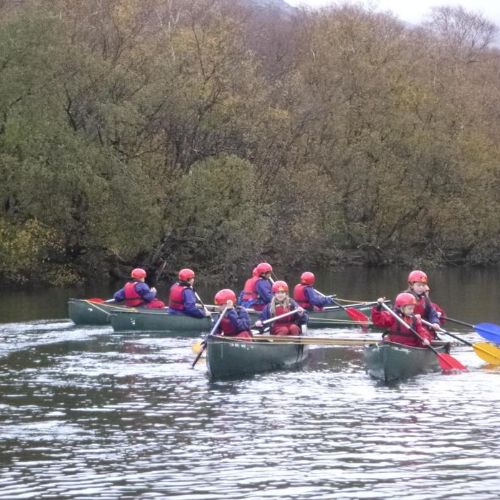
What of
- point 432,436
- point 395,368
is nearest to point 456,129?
point 395,368

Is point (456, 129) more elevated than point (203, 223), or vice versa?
point (456, 129)

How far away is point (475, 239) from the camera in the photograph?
6103 cm

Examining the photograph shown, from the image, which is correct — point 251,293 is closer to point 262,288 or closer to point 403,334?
point 262,288

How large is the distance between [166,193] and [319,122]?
14.1 m

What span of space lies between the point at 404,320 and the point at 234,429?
6.02 meters

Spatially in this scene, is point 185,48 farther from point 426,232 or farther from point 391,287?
point 426,232

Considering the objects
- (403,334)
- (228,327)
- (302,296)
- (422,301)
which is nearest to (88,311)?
(302,296)

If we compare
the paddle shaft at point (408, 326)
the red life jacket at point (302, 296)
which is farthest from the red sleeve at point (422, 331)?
the red life jacket at point (302, 296)

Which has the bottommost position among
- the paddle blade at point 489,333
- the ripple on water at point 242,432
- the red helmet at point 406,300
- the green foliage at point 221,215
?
the ripple on water at point 242,432

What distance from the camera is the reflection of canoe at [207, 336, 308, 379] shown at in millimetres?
20094

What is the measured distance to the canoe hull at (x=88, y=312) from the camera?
29219mm

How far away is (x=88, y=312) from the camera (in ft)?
96.1

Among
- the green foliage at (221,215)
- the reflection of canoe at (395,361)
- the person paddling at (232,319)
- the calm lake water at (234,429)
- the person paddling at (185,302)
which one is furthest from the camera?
the green foliage at (221,215)

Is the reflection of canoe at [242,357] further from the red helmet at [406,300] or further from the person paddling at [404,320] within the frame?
the red helmet at [406,300]
